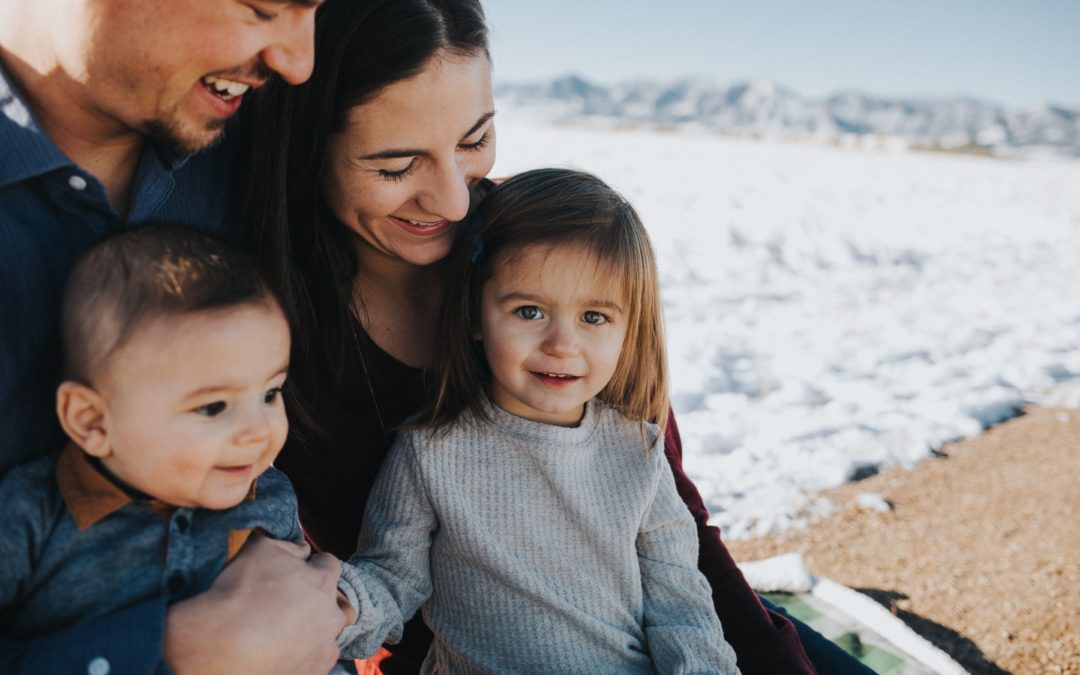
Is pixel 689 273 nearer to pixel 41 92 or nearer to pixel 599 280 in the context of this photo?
pixel 599 280

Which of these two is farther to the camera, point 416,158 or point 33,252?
point 416,158

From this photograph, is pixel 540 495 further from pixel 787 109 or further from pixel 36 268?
pixel 787 109

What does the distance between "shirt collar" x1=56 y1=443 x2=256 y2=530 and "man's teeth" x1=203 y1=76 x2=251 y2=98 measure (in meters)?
0.68

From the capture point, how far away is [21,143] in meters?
1.33

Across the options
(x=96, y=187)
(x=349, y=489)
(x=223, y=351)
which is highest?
(x=96, y=187)

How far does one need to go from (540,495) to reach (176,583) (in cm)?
73

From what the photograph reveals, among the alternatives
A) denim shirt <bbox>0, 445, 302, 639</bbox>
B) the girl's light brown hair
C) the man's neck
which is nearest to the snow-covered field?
the girl's light brown hair

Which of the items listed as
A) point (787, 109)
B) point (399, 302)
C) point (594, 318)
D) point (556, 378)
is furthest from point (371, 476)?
point (787, 109)

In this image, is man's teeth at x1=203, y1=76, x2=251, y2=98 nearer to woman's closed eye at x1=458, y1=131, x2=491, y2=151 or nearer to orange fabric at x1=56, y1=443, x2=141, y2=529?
woman's closed eye at x1=458, y1=131, x2=491, y2=151

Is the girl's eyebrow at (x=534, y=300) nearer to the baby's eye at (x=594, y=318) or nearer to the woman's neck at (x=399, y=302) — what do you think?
the baby's eye at (x=594, y=318)

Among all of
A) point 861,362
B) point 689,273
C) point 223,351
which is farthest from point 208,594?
point 689,273

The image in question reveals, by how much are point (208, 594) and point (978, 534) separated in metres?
3.50

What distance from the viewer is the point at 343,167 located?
6.01 ft

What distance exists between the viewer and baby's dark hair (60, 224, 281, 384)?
1203 millimetres
